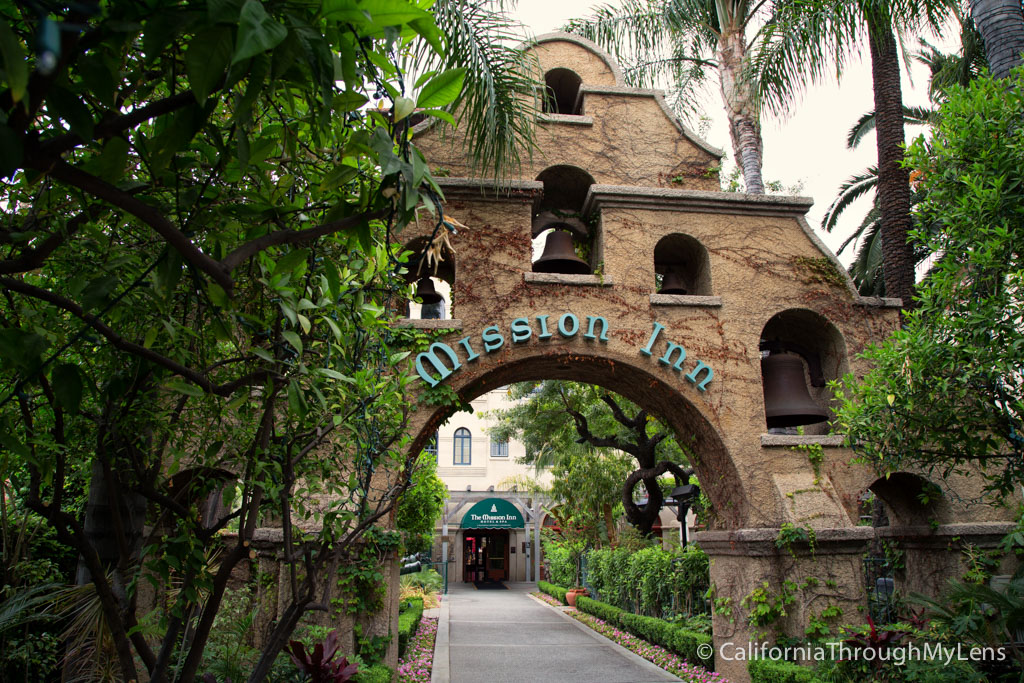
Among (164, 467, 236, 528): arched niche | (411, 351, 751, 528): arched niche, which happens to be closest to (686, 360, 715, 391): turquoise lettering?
(411, 351, 751, 528): arched niche

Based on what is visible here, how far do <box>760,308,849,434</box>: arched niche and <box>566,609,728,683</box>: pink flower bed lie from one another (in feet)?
13.1

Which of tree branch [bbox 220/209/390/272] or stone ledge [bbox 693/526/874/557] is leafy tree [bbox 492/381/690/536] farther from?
tree branch [bbox 220/209/390/272]

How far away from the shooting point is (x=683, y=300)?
9.71 m

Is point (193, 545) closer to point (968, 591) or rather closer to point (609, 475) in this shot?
point (968, 591)

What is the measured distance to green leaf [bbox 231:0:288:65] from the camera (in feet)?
5.04

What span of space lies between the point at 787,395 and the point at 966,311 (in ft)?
11.5

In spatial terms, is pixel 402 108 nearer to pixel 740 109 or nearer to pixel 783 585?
pixel 783 585

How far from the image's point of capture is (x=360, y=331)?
4.14 m

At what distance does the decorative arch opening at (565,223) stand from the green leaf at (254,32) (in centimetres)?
841

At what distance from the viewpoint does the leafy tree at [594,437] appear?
51.6 ft

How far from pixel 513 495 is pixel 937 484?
25485 millimetres

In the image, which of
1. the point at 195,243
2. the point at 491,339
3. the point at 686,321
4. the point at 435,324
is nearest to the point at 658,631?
the point at 686,321

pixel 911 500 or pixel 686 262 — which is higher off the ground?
pixel 686 262

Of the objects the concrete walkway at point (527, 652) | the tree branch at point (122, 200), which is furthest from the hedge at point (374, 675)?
the tree branch at point (122, 200)
